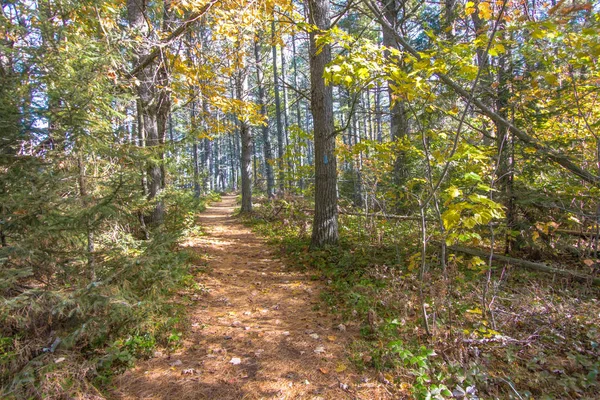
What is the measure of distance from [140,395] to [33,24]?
13.4ft

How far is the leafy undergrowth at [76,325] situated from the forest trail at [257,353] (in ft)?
0.92

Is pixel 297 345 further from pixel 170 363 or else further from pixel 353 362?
pixel 170 363

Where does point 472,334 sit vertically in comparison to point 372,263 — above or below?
below

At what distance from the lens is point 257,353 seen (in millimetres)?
3262

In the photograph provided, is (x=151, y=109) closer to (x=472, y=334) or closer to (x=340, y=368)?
(x=340, y=368)

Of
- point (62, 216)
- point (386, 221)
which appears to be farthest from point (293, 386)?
point (386, 221)

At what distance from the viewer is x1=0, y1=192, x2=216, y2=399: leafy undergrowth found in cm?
240

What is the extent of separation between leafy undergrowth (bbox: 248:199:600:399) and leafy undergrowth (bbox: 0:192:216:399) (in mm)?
2362

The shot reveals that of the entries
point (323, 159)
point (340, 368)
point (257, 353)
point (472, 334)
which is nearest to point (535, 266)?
point (472, 334)

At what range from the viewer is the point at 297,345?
11.2 ft

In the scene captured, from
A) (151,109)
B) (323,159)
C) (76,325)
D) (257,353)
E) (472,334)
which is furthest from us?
(151,109)

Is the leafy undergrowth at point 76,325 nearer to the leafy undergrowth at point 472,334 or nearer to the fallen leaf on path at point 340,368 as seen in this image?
the fallen leaf on path at point 340,368

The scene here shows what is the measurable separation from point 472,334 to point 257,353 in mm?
2319

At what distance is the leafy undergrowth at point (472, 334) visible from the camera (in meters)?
2.58
